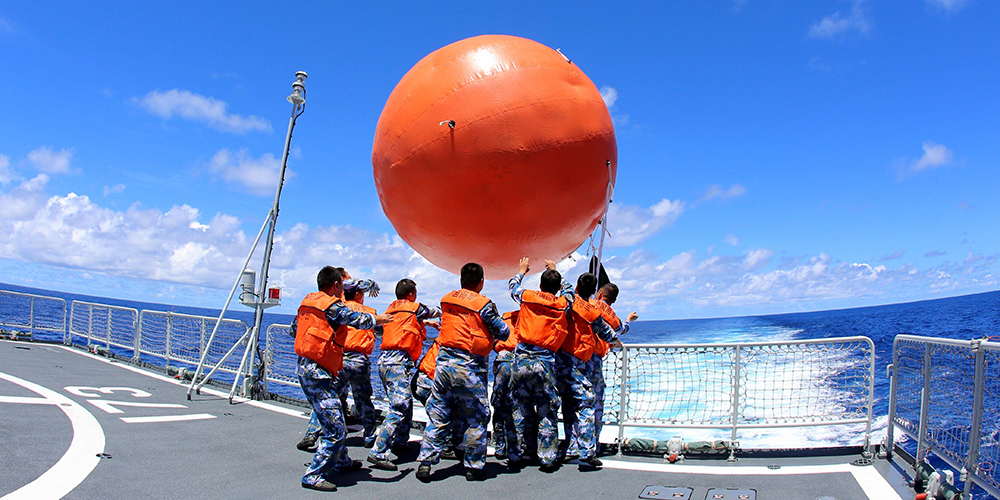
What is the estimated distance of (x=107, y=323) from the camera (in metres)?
11.7

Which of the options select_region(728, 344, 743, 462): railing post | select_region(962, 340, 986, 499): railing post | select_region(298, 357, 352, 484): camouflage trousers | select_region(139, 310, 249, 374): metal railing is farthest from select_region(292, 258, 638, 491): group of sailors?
select_region(139, 310, 249, 374): metal railing

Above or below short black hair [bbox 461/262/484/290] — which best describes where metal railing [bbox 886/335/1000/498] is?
below

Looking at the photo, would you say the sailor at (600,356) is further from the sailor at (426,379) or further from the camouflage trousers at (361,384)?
the camouflage trousers at (361,384)

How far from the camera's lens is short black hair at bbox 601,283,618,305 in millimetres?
5641

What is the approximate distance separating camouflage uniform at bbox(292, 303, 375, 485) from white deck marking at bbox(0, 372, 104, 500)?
5.45ft

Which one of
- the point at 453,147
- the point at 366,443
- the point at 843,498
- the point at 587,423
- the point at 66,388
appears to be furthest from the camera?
the point at 66,388

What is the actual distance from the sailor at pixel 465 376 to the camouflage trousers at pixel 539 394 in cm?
32

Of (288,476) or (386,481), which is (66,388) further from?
(386,481)

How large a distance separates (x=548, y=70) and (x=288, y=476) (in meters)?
4.14

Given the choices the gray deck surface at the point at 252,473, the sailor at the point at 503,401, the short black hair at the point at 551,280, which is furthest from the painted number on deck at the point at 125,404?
the short black hair at the point at 551,280

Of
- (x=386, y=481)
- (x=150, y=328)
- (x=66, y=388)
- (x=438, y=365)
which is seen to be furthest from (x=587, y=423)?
(x=150, y=328)

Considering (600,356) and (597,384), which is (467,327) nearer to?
(600,356)

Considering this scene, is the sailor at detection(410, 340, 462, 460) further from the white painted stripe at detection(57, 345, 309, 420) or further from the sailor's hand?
the white painted stripe at detection(57, 345, 309, 420)

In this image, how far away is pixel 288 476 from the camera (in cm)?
459
